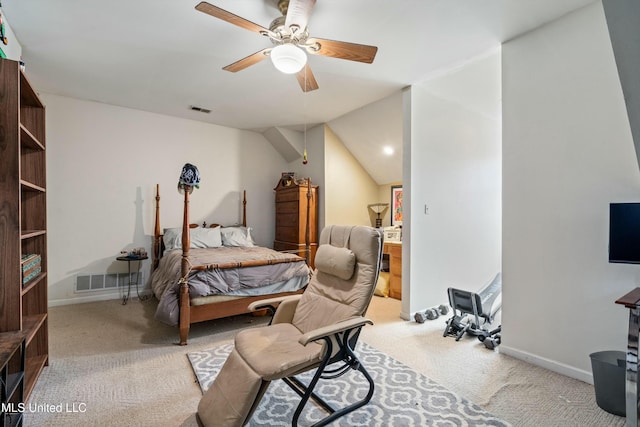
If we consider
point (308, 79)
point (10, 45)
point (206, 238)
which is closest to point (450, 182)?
point (308, 79)

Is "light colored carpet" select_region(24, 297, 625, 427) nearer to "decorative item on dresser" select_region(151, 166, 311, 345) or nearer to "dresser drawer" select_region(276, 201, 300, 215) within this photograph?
"decorative item on dresser" select_region(151, 166, 311, 345)

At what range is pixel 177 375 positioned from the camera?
2209 mm

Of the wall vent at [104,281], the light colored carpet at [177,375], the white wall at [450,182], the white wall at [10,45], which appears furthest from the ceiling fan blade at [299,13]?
the wall vent at [104,281]

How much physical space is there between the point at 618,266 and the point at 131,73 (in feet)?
14.6

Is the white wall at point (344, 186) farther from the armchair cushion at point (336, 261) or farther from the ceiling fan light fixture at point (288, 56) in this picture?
the ceiling fan light fixture at point (288, 56)

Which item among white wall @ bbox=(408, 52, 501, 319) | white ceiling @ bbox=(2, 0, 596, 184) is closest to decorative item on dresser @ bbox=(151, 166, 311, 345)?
white ceiling @ bbox=(2, 0, 596, 184)

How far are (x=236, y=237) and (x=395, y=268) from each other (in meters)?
2.38

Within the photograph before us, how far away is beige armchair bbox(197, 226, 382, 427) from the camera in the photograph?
1.54m

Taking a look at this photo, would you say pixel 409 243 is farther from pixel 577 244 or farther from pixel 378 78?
pixel 378 78

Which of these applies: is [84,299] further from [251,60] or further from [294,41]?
[294,41]

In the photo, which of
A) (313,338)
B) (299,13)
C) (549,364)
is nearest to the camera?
(313,338)

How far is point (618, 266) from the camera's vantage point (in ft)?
6.59

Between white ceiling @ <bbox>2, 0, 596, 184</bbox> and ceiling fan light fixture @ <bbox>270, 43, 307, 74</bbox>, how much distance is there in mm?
408

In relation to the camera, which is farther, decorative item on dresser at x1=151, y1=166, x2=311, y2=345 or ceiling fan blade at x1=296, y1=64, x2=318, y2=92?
decorative item on dresser at x1=151, y1=166, x2=311, y2=345
